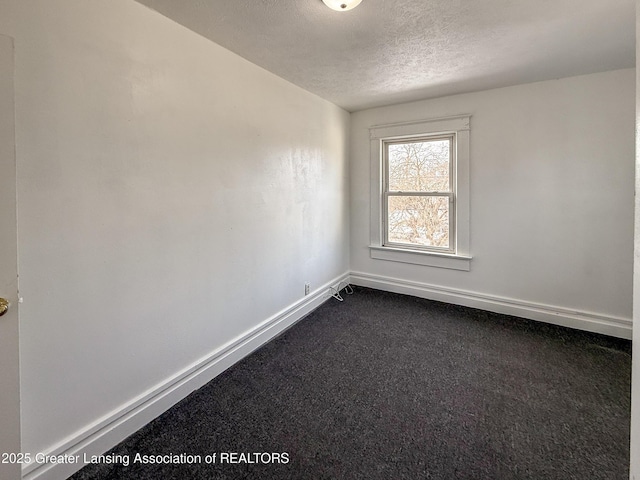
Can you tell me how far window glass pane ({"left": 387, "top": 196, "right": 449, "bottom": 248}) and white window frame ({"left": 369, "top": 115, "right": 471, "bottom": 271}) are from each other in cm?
8

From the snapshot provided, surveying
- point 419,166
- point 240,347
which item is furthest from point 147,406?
point 419,166

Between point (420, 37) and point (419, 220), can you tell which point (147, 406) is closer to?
point (420, 37)

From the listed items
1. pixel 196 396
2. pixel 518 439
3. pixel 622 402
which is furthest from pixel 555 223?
pixel 196 396

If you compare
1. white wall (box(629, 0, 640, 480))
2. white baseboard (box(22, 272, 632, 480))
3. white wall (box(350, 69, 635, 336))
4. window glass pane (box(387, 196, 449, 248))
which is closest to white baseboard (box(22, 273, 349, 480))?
white baseboard (box(22, 272, 632, 480))

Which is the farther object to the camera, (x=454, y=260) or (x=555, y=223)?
(x=454, y=260)

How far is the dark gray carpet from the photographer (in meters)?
1.47

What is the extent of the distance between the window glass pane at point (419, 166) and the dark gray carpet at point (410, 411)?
69.4 inches

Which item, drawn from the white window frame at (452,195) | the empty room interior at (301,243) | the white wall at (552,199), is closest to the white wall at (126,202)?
the empty room interior at (301,243)

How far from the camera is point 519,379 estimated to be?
2.13m

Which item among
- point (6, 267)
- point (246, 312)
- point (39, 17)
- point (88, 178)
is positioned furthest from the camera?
point (246, 312)

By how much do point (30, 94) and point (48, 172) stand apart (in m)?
0.33

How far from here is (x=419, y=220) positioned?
374 cm

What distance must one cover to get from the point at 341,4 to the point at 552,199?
8.72 ft

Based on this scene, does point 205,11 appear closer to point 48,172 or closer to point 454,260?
point 48,172
